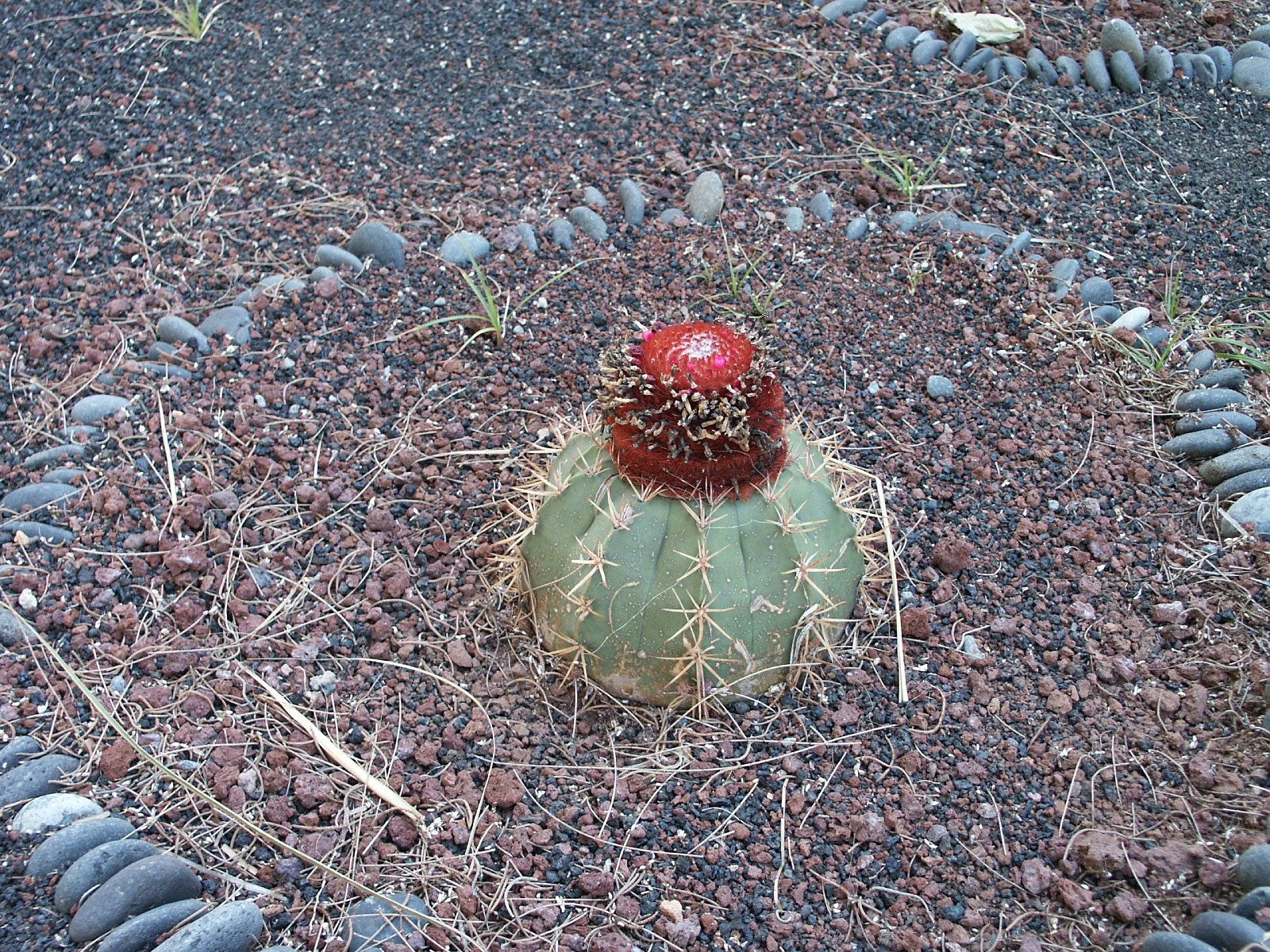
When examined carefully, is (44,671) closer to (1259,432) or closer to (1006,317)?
(1006,317)

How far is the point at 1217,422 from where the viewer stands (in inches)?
120

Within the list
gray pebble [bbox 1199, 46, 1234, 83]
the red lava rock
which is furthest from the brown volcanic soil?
gray pebble [bbox 1199, 46, 1234, 83]

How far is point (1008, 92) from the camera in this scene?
13.9 feet

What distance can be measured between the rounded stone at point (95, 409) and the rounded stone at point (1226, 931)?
2.82 m

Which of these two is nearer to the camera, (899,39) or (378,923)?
(378,923)

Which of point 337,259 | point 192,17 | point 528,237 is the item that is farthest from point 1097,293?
point 192,17

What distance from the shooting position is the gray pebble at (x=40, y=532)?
278 cm

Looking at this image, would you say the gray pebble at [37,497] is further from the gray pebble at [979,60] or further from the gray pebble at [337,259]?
the gray pebble at [979,60]

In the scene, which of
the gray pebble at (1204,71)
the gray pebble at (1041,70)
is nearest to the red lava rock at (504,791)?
the gray pebble at (1041,70)

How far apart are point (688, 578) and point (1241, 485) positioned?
61.0 inches

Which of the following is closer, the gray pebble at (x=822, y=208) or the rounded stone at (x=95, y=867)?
the rounded stone at (x=95, y=867)

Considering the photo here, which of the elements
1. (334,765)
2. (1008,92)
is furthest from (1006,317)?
(334,765)

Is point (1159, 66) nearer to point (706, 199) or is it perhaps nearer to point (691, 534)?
point (706, 199)

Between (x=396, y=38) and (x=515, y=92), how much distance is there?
64 cm
